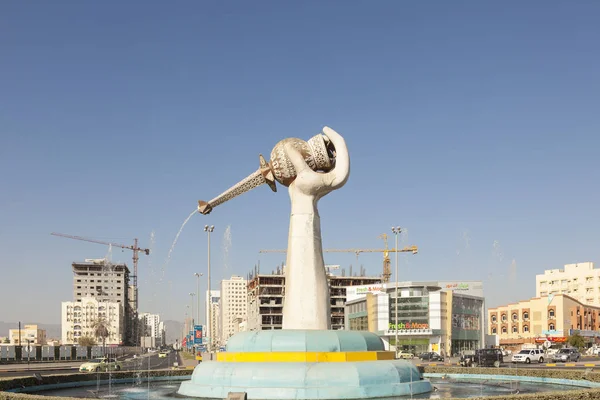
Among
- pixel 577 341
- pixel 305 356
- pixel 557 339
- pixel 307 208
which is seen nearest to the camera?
pixel 305 356

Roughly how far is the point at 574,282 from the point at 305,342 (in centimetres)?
13854

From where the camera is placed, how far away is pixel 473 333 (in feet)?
350

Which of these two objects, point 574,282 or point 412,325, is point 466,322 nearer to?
point 412,325

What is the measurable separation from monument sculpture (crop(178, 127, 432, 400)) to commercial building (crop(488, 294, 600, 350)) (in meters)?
95.5

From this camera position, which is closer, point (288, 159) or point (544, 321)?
point (288, 159)

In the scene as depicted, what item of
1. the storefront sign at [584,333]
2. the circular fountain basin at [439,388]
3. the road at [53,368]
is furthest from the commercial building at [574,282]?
the circular fountain basin at [439,388]

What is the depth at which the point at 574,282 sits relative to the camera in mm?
148500

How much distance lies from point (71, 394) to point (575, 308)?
4493 inches

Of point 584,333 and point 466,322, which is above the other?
point 466,322

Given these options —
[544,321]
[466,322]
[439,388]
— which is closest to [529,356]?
[439,388]

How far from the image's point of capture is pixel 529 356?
58906mm


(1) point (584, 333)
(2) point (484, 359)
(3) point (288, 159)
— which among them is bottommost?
(1) point (584, 333)

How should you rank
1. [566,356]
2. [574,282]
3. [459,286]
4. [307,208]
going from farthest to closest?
[574,282] → [459,286] → [566,356] → [307,208]

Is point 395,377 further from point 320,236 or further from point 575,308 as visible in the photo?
point 575,308
